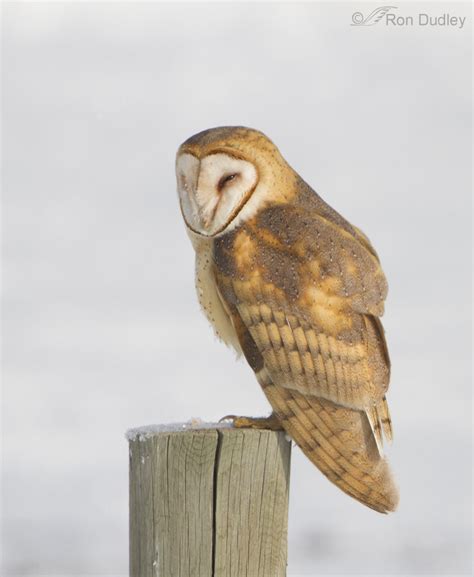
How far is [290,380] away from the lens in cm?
370

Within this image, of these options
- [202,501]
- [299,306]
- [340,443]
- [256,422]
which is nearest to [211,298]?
[299,306]

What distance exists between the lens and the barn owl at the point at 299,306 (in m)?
3.69

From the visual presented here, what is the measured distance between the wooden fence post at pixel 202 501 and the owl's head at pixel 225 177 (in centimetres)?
86

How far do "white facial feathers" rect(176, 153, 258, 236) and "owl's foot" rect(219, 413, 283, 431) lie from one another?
2.37 ft

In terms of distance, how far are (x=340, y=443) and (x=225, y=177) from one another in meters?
1.08

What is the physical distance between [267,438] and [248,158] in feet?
3.50

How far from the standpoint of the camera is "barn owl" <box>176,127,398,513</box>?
3691 mm

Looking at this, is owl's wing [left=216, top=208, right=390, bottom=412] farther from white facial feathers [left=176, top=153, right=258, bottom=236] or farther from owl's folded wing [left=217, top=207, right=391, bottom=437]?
white facial feathers [left=176, top=153, right=258, bottom=236]

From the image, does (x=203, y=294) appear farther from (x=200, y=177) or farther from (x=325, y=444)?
(x=325, y=444)

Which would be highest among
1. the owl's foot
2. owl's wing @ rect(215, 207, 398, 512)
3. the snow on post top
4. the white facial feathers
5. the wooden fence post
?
the white facial feathers

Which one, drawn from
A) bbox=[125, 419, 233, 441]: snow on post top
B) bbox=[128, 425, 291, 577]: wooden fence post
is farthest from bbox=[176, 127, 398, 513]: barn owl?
bbox=[128, 425, 291, 577]: wooden fence post

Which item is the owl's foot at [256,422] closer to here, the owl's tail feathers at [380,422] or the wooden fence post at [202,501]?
the wooden fence post at [202,501]

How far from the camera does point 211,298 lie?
3.92 m

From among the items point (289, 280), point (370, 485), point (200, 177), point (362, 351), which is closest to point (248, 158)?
point (200, 177)
